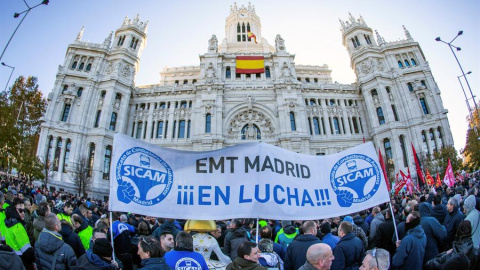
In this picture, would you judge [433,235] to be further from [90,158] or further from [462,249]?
[90,158]

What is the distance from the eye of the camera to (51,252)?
4586mm

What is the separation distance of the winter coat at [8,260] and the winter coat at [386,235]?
6.55m

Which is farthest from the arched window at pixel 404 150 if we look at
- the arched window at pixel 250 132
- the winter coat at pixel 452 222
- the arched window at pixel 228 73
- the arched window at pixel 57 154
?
the arched window at pixel 57 154

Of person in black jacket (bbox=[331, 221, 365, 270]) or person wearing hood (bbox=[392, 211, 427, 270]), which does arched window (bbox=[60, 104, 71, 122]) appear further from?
person wearing hood (bbox=[392, 211, 427, 270])

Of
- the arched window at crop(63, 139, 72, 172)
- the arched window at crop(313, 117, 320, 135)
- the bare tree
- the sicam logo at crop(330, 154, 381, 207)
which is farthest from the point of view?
the arched window at crop(313, 117, 320, 135)

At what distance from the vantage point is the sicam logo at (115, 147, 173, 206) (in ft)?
16.3

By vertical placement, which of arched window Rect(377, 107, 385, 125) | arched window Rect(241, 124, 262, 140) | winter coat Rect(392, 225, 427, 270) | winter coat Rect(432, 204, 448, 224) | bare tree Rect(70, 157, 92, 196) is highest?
arched window Rect(377, 107, 385, 125)

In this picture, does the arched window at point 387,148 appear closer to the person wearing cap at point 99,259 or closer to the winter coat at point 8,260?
the person wearing cap at point 99,259

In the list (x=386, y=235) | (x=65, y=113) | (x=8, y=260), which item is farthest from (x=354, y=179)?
(x=65, y=113)

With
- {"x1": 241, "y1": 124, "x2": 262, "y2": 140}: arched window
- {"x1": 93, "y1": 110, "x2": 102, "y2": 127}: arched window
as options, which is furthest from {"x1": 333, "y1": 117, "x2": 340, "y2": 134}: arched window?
{"x1": 93, "y1": 110, "x2": 102, "y2": 127}: arched window

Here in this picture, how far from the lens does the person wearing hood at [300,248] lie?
4707 millimetres

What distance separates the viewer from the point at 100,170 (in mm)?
34219

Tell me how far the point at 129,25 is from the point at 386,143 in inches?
1623

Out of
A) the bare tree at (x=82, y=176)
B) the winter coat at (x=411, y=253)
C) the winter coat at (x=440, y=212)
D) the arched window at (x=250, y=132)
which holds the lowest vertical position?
the winter coat at (x=411, y=253)
